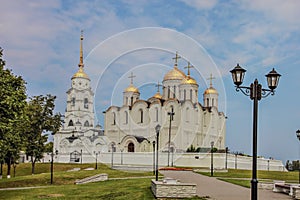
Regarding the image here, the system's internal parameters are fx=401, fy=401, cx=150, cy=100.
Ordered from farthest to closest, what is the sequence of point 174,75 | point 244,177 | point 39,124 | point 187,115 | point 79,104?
point 79,104 → point 174,75 → point 187,115 → point 39,124 → point 244,177

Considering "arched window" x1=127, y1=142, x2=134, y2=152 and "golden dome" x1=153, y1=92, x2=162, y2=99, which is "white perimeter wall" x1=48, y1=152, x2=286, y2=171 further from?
"golden dome" x1=153, y1=92, x2=162, y2=99

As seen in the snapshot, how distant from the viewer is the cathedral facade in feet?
184

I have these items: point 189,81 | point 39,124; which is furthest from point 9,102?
point 189,81

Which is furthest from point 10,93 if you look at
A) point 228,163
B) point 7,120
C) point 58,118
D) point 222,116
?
point 222,116

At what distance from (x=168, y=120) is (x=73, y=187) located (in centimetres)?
3554

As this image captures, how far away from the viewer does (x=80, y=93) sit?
240 ft

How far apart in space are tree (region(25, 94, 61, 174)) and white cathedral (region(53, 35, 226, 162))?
40.5ft

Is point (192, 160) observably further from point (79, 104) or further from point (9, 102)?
point (9, 102)

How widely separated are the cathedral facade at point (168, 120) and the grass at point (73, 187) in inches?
466

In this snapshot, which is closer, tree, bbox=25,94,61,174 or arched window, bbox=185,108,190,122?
tree, bbox=25,94,61,174

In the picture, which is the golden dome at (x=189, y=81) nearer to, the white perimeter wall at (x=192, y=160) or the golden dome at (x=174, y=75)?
the golden dome at (x=174, y=75)

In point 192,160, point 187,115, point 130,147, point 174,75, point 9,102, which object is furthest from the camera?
point 174,75

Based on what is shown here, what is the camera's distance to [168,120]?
56.6 m

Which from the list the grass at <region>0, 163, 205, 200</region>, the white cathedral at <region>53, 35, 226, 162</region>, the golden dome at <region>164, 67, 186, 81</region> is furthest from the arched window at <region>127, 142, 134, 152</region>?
the golden dome at <region>164, 67, 186, 81</region>
